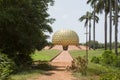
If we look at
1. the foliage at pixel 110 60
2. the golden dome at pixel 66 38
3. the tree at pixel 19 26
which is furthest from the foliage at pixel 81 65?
the golden dome at pixel 66 38

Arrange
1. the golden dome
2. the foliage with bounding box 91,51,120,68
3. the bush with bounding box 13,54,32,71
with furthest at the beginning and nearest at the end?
1. the golden dome
2. the foliage with bounding box 91,51,120,68
3. the bush with bounding box 13,54,32,71

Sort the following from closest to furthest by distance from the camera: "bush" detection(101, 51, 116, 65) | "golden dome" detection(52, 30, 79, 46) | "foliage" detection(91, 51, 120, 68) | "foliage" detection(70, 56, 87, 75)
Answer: "foliage" detection(70, 56, 87, 75) < "foliage" detection(91, 51, 120, 68) < "bush" detection(101, 51, 116, 65) < "golden dome" detection(52, 30, 79, 46)

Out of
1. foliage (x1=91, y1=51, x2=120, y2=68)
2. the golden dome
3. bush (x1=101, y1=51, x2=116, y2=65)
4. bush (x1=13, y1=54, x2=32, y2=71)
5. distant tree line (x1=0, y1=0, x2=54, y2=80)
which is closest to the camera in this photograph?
distant tree line (x1=0, y1=0, x2=54, y2=80)

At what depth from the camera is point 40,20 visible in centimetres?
2402

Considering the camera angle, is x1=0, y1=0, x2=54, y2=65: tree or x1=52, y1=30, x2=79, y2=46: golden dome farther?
x1=52, y1=30, x2=79, y2=46: golden dome

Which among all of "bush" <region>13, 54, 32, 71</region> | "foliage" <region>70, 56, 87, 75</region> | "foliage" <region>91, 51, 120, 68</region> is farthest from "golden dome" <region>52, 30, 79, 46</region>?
"foliage" <region>70, 56, 87, 75</region>

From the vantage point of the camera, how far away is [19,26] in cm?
2202

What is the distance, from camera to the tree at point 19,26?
70.2 ft

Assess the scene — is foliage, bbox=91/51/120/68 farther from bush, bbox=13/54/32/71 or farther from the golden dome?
the golden dome

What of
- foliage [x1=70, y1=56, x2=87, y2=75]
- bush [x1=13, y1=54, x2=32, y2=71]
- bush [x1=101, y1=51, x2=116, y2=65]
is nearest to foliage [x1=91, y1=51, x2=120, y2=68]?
bush [x1=101, y1=51, x2=116, y2=65]

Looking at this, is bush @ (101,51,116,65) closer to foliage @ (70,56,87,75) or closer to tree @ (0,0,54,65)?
tree @ (0,0,54,65)

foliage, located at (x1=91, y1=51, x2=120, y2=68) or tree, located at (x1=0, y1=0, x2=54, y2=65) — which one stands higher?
tree, located at (x1=0, y1=0, x2=54, y2=65)

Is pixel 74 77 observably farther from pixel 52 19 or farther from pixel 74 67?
pixel 52 19

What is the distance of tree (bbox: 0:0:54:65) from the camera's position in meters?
21.4
